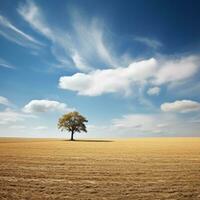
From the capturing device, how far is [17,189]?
11.1 metres

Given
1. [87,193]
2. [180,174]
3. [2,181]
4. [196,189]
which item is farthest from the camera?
[180,174]

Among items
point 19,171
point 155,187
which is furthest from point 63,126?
point 155,187

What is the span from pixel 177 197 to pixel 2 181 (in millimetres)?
9339

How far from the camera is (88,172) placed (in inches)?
612

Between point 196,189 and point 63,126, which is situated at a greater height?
point 63,126

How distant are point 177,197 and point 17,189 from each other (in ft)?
24.7

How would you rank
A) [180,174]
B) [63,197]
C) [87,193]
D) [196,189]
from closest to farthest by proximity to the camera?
[63,197] < [87,193] < [196,189] < [180,174]

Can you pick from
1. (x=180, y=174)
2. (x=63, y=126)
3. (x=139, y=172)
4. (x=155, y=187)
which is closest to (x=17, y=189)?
(x=155, y=187)

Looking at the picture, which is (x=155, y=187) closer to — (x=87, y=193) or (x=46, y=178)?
(x=87, y=193)

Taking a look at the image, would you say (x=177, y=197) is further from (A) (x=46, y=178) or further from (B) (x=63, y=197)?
(A) (x=46, y=178)

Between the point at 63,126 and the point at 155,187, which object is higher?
the point at 63,126

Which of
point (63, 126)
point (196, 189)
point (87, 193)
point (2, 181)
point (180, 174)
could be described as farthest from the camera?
point (63, 126)

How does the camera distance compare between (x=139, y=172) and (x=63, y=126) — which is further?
(x=63, y=126)

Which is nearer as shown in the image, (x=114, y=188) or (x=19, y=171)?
(x=114, y=188)
